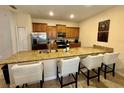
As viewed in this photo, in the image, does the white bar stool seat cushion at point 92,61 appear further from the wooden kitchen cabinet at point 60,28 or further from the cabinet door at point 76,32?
the cabinet door at point 76,32

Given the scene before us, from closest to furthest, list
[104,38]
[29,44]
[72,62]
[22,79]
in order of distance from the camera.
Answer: [22,79] < [72,62] < [104,38] < [29,44]

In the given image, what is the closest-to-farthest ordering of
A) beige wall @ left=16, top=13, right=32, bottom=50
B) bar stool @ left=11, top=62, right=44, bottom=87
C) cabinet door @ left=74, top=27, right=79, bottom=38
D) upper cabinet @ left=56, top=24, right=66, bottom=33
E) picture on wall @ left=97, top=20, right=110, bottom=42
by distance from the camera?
bar stool @ left=11, top=62, right=44, bottom=87, picture on wall @ left=97, top=20, right=110, bottom=42, beige wall @ left=16, top=13, right=32, bottom=50, upper cabinet @ left=56, top=24, right=66, bottom=33, cabinet door @ left=74, top=27, right=79, bottom=38

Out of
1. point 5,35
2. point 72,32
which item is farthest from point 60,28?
point 5,35

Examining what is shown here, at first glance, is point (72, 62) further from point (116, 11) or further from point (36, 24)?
point (36, 24)

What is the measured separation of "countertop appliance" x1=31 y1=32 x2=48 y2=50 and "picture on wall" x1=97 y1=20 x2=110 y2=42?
2735mm

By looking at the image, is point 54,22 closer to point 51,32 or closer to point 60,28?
point 60,28

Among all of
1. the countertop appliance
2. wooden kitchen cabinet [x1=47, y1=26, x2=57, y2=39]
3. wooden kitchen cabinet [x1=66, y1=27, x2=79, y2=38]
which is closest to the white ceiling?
the countertop appliance

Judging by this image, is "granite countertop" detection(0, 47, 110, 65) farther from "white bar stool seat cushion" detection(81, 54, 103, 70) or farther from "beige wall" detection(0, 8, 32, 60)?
"beige wall" detection(0, 8, 32, 60)

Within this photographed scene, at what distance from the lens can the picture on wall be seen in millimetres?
3346

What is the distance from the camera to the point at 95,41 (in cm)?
407

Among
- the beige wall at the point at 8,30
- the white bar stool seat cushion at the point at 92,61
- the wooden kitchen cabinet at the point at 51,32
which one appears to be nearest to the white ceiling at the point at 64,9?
the beige wall at the point at 8,30
